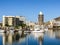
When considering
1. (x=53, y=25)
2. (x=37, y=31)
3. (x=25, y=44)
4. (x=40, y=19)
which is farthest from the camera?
(x=40, y=19)

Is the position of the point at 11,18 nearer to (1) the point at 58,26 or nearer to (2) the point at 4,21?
(2) the point at 4,21

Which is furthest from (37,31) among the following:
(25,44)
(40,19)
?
(40,19)

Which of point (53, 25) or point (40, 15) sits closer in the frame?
point (53, 25)

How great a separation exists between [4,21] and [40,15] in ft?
102

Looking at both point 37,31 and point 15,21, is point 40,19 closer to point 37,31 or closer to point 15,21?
point 15,21

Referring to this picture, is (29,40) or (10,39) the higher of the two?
(10,39)

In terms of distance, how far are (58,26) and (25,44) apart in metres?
91.5

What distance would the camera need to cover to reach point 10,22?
10538 cm

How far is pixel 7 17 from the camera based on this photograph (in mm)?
110625

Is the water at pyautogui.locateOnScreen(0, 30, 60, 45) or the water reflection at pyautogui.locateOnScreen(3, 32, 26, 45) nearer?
the water at pyautogui.locateOnScreen(0, 30, 60, 45)

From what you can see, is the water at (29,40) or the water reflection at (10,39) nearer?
the water at (29,40)

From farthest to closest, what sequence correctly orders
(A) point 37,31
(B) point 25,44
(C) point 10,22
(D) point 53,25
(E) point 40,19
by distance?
(E) point 40,19, (D) point 53,25, (C) point 10,22, (A) point 37,31, (B) point 25,44

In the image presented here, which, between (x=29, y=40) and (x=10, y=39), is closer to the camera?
(x=29, y=40)

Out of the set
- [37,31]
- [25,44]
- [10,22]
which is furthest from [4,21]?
[25,44]
